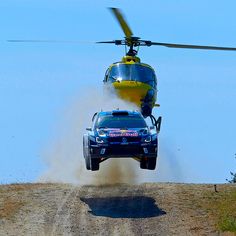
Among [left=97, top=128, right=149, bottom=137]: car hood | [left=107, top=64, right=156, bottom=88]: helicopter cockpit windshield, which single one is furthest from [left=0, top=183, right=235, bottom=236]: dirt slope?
[left=107, top=64, right=156, bottom=88]: helicopter cockpit windshield

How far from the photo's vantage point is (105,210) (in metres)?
18.7

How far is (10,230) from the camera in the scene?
54.4 feet

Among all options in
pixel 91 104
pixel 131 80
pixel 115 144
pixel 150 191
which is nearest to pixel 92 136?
pixel 115 144

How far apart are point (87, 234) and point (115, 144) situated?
4.03m

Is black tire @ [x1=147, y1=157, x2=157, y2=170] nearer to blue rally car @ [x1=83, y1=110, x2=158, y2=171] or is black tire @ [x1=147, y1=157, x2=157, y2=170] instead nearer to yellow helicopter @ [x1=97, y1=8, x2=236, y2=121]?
blue rally car @ [x1=83, y1=110, x2=158, y2=171]

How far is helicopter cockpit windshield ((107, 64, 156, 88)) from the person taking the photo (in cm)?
2598

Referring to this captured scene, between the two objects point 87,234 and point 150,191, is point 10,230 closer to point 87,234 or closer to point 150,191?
point 87,234

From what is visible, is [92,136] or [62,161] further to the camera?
[62,161]

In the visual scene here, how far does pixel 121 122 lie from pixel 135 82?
484 centimetres

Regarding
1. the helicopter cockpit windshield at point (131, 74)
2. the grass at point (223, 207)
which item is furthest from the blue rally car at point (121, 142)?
the helicopter cockpit windshield at point (131, 74)

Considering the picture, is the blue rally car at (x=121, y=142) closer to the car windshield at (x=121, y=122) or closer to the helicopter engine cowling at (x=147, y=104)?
the car windshield at (x=121, y=122)

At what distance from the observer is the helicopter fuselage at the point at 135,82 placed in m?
25.6

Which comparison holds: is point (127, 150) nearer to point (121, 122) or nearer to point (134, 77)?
point (121, 122)

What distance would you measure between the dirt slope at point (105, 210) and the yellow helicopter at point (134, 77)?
4.57 metres
